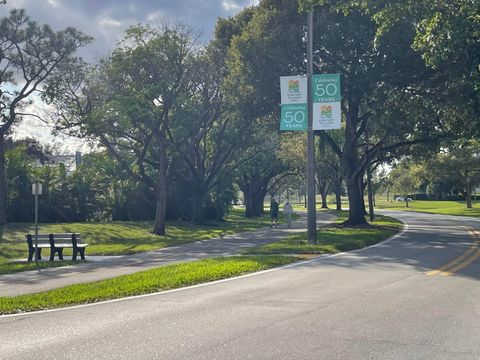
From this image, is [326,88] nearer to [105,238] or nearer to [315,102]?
[315,102]

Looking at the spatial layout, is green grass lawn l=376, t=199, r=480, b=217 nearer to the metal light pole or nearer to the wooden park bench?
the metal light pole

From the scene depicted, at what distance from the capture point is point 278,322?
7.88 m

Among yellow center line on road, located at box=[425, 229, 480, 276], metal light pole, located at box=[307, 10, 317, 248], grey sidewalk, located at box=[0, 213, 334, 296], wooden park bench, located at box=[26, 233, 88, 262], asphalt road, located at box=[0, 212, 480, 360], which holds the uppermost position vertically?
metal light pole, located at box=[307, 10, 317, 248]

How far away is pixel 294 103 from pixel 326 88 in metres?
1.16

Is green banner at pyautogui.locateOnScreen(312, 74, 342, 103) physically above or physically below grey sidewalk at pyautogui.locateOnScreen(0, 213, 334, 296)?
above

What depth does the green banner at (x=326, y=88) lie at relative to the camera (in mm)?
18859

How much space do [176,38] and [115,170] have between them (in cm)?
1245

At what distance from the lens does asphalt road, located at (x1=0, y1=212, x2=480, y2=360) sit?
21.4 ft

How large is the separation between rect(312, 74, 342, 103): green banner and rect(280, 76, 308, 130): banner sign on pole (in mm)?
372

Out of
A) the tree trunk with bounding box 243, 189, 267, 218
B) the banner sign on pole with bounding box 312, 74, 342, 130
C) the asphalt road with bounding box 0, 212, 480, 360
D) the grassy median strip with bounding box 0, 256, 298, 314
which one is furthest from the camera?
the tree trunk with bounding box 243, 189, 267, 218

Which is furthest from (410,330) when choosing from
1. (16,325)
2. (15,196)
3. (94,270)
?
(15,196)

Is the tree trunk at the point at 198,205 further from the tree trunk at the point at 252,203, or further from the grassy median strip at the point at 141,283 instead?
the grassy median strip at the point at 141,283

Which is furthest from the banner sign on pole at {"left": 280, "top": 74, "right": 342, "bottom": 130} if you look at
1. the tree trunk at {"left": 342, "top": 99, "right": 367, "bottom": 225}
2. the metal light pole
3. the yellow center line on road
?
the tree trunk at {"left": 342, "top": 99, "right": 367, "bottom": 225}

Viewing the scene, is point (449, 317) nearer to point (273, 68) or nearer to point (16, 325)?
point (16, 325)
